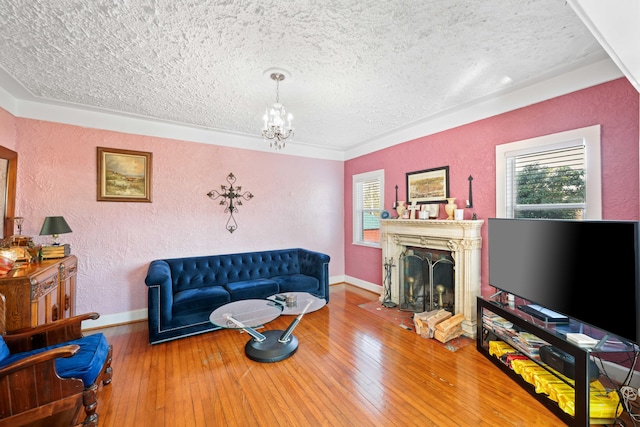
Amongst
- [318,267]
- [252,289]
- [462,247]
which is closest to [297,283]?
[318,267]

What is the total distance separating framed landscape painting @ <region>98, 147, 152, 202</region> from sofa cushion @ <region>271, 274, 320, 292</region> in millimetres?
2284

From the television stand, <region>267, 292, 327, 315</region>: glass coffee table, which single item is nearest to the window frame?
the television stand

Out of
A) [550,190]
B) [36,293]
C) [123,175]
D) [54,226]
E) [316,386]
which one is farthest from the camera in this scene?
[123,175]

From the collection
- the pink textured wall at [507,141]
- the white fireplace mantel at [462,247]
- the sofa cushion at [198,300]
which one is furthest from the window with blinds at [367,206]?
the sofa cushion at [198,300]

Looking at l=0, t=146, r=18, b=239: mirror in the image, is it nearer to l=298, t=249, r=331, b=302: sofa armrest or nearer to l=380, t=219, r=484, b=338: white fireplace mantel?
l=298, t=249, r=331, b=302: sofa armrest

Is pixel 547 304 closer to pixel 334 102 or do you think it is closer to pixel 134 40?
pixel 334 102

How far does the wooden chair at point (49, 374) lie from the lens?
1.48m

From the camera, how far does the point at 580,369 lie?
170 cm

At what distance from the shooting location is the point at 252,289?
354 cm

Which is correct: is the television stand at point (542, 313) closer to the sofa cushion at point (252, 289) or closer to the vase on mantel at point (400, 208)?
the vase on mantel at point (400, 208)

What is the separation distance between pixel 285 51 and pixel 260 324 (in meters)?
2.46

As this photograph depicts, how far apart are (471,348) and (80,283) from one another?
4.79 metres

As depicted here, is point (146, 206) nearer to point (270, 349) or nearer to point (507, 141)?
point (270, 349)

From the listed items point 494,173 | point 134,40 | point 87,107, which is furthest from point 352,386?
point 87,107
